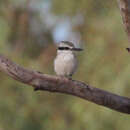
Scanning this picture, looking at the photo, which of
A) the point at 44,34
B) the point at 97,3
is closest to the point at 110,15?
the point at 97,3

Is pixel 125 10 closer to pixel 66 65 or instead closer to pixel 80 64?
pixel 66 65

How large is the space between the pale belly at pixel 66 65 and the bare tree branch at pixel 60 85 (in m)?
0.92

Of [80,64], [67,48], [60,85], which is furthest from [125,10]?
[80,64]

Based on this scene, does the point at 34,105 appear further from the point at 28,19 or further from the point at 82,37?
the point at 28,19

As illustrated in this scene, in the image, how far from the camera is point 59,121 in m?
9.34

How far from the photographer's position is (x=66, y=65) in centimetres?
700

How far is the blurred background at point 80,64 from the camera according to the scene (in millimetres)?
8516

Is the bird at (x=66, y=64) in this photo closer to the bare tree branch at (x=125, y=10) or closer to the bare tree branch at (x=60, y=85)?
the bare tree branch at (x=60, y=85)

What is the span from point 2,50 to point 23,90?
775 mm

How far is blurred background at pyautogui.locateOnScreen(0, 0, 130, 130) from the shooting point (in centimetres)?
852

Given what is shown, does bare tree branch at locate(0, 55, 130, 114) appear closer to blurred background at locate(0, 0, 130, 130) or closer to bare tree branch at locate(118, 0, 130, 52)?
bare tree branch at locate(118, 0, 130, 52)

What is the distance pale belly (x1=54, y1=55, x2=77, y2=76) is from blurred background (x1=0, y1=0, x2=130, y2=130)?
156 cm

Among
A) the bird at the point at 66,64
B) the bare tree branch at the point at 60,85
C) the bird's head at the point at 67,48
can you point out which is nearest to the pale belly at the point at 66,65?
the bird at the point at 66,64

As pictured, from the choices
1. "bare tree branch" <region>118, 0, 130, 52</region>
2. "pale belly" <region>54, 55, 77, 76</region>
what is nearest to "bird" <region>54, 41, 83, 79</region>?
"pale belly" <region>54, 55, 77, 76</region>
